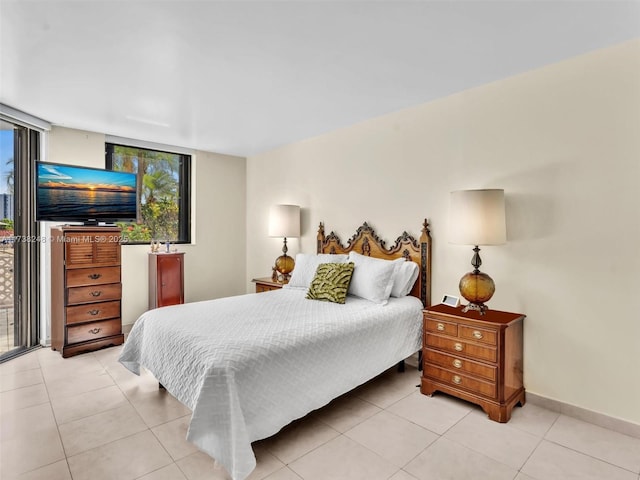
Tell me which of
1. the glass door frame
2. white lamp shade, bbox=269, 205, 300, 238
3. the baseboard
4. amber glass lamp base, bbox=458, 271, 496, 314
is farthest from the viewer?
white lamp shade, bbox=269, 205, 300, 238

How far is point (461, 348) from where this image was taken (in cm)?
251

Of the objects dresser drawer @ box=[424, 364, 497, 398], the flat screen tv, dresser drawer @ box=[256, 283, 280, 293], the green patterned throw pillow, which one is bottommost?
dresser drawer @ box=[424, 364, 497, 398]

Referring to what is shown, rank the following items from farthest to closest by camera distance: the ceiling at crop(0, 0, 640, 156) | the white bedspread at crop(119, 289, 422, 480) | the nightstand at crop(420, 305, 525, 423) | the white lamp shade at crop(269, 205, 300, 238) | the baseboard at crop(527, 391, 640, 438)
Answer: the white lamp shade at crop(269, 205, 300, 238), the nightstand at crop(420, 305, 525, 423), the baseboard at crop(527, 391, 640, 438), the ceiling at crop(0, 0, 640, 156), the white bedspread at crop(119, 289, 422, 480)

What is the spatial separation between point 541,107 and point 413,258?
4.98 ft

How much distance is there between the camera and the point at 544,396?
2.51m

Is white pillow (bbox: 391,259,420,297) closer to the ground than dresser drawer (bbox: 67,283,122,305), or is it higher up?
higher up

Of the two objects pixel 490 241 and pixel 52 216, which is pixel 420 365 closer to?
pixel 490 241

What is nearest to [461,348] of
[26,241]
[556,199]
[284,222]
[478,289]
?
[478,289]

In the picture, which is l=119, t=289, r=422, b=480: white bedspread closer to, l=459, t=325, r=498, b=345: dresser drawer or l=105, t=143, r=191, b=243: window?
l=459, t=325, r=498, b=345: dresser drawer

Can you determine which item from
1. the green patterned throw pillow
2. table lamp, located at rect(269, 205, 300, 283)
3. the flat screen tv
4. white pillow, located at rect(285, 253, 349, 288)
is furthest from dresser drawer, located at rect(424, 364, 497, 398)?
the flat screen tv

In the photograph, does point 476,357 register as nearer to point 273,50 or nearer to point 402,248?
point 402,248

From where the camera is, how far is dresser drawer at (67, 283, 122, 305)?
3479mm

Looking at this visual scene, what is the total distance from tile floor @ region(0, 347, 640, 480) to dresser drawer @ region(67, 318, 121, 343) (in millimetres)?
732

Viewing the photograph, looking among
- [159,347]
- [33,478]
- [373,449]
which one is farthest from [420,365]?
[33,478]
